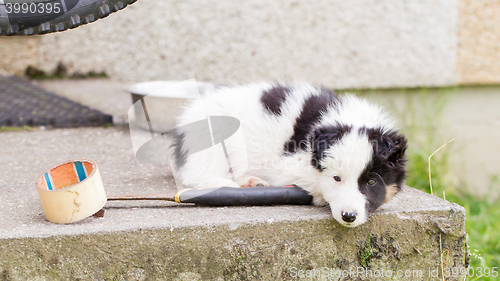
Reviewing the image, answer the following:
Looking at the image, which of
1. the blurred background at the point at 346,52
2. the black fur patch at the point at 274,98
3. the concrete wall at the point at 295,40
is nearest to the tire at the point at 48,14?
the black fur patch at the point at 274,98

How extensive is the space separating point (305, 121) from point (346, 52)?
2518mm

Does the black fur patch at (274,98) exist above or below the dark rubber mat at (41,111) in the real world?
above

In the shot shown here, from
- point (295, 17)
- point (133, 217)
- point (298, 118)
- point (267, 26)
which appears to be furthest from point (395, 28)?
point (133, 217)

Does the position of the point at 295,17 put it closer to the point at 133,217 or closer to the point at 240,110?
the point at 240,110

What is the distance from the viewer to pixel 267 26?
4359 millimetres

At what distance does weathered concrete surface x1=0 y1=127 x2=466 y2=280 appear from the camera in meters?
1.60

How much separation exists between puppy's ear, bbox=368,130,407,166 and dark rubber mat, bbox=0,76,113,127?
2571 mm

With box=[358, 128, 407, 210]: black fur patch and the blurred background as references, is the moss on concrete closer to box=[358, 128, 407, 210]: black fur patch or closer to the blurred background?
box=[358, 128, 407, 210]: black fur patch

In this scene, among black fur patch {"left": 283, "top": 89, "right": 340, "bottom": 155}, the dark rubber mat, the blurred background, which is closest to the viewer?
black fur patch {"left": 283, "top": 89, "right": 340, "bottom": 155}

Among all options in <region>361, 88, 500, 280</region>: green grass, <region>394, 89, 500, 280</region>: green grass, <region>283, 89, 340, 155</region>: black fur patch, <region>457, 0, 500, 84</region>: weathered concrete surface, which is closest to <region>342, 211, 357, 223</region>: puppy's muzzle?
<region>283, 89, 340, 155</region>: black fur patch

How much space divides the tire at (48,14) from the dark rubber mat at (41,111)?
2001 mm

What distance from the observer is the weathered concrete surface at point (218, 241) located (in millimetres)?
1596

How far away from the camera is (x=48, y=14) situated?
1.71 meters

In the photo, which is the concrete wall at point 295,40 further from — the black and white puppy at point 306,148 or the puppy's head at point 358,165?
the puppy's head at point 358,165
